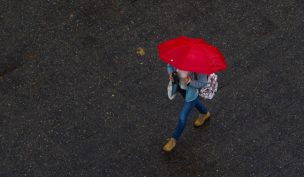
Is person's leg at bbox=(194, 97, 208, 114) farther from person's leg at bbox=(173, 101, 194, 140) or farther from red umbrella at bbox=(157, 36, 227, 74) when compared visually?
red umbrella at bbox=(157, 36, 227, 74)

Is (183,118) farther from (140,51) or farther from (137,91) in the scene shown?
(140,51)

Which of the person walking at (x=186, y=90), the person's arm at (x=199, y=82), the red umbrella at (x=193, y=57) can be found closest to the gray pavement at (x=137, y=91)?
the person walking at (x=186, y=90)

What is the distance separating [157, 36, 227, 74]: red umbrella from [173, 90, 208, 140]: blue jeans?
0.70 m

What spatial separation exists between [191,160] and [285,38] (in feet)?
7.98

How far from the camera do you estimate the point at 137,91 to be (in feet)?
24.5

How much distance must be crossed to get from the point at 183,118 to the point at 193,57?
3.48 feet

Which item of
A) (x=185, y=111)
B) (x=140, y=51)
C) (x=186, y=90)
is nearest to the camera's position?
(x=186, y=90)

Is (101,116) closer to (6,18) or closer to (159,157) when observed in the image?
(159,157)

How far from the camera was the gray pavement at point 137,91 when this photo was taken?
22.6ft

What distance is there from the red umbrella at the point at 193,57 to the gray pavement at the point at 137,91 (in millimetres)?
1582

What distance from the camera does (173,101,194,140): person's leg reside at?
254 inches

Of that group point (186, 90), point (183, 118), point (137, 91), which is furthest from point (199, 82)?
point (137, 91)

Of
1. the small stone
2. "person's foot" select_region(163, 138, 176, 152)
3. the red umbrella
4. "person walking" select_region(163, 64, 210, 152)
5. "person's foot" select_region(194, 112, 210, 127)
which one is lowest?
"person's foot" select_region(163, 138, 176, 152)

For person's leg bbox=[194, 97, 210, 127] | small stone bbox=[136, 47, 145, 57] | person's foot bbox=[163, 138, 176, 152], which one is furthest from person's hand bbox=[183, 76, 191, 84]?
small stone bbox=[136, 47, 145, 57]
